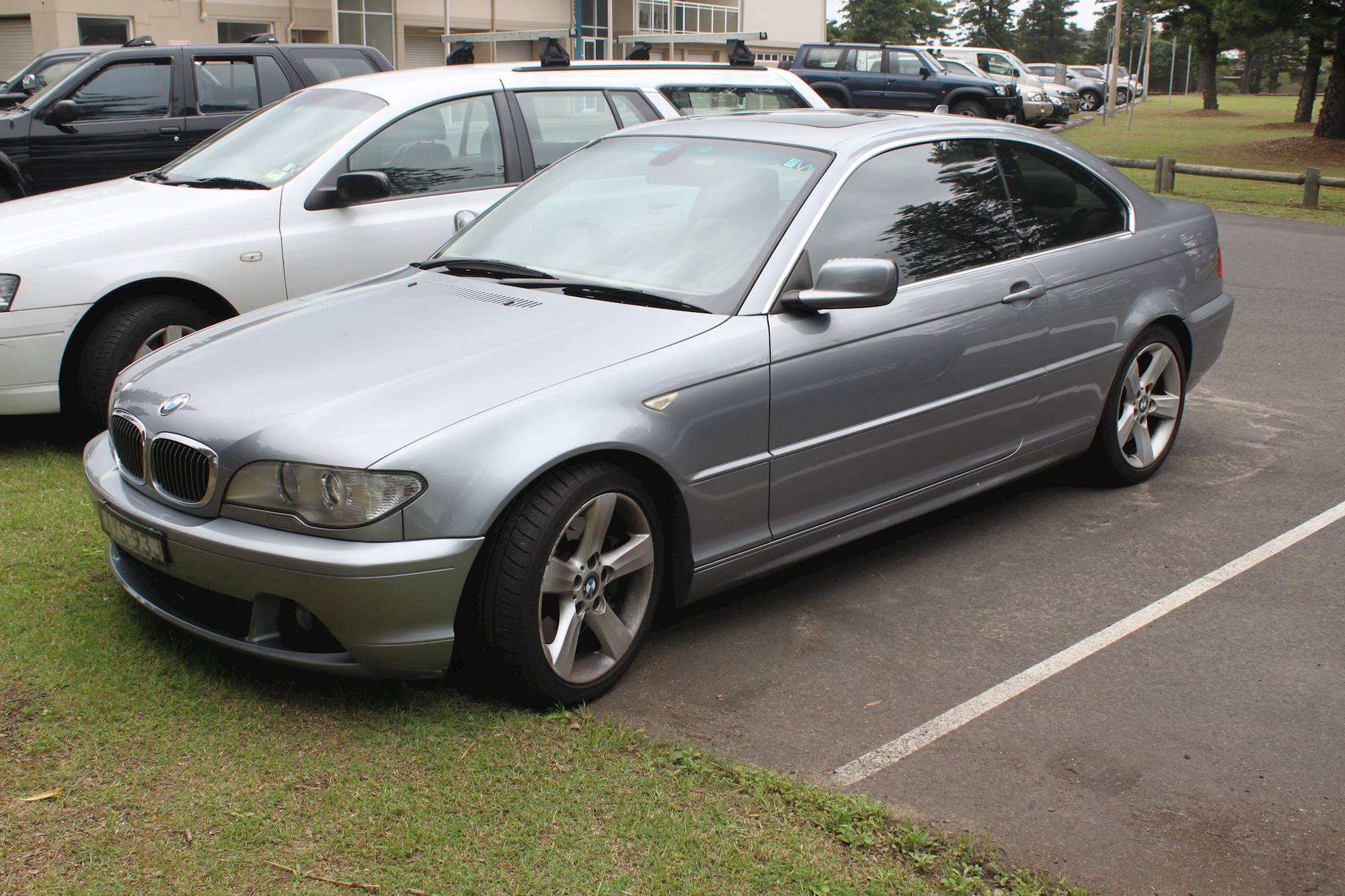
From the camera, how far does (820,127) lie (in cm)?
488

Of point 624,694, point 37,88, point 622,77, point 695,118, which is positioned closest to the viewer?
point 624,694

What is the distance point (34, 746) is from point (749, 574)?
2.12 meters

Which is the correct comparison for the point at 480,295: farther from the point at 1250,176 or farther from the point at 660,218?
the point at 1250,176

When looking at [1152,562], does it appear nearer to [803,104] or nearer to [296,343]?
[296,343]

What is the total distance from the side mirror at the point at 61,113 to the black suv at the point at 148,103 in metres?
0.04

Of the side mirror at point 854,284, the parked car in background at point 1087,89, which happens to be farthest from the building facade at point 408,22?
the side mirror at point 854,284

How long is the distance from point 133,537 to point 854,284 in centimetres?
228

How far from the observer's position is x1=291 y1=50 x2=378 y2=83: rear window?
405 inches

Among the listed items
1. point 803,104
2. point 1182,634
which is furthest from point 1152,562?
point 803,104

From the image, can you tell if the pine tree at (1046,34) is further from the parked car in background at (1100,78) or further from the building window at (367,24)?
the building window at (367,24)

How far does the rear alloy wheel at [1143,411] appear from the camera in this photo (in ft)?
18.4

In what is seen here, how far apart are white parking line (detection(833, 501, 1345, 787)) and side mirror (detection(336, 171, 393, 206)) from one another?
385 centimetres

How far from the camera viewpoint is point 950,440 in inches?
187

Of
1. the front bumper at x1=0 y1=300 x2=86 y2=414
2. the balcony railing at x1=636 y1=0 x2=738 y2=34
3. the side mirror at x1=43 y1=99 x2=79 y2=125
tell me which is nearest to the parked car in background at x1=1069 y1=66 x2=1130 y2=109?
the balcony railing at x1=636 y1=0 x2=738 y2=34
